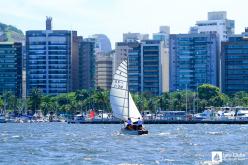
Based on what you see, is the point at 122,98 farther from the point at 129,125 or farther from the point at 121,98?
the point at 129,125

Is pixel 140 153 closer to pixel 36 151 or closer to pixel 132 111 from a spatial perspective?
pixel 36 151

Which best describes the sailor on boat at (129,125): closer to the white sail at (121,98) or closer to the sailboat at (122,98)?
the sailboat at (122,98)

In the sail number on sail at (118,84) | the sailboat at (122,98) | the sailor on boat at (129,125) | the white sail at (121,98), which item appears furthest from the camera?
the sail number on sail at (118,84)

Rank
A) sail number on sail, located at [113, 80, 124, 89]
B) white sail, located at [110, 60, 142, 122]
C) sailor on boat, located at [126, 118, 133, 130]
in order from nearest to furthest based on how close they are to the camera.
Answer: sailor on boat, located at [126, 118, 133, 130] → white sail, located at [110, 60, 142, 122] → sail number on sail, located at [113, 80, 124, 89]

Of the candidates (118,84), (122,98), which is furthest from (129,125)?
(118,84)

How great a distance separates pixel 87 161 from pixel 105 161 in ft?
5.39

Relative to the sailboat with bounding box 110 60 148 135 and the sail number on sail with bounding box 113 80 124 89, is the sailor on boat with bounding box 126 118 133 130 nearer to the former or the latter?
the sailboat with bounding box 110 60 148 135

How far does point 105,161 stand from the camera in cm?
8288

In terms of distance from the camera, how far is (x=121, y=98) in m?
140

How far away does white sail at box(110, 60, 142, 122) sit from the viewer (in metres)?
140

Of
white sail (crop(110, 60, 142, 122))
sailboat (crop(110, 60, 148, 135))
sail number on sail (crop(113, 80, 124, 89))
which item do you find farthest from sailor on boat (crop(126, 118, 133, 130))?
sail number on sail (crop(113, 80, 124, 89))

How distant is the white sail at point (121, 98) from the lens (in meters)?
140

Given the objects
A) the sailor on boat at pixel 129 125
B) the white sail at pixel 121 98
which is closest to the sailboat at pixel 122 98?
the white sail at pixel 121 98

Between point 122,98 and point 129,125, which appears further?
point 122,98
